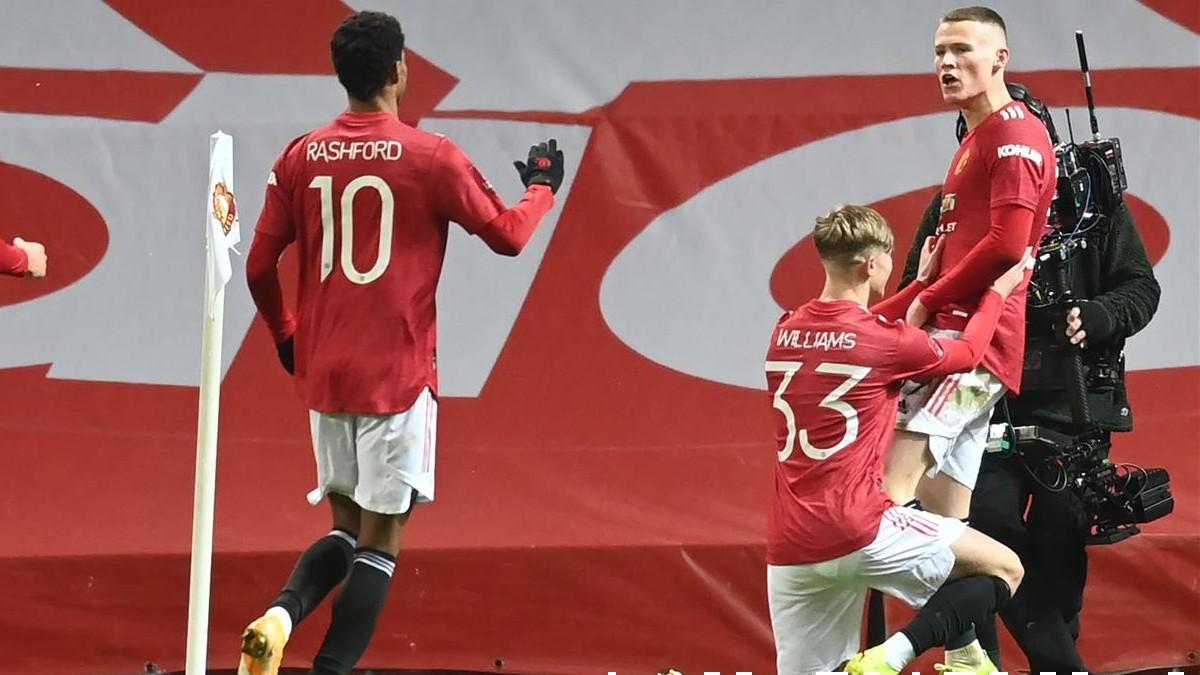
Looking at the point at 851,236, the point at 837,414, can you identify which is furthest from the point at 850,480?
the point at 851,236

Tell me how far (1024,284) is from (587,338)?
207cm

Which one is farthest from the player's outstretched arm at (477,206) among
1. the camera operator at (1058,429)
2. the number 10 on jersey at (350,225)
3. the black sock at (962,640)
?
the camera operator at (1058,429)

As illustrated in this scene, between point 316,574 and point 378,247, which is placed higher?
point 378,247

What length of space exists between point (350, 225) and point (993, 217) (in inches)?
60.0

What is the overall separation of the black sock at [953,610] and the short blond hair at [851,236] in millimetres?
829

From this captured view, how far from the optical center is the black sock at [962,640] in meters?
4.46

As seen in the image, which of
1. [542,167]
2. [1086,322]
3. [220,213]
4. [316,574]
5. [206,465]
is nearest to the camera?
[206,465]

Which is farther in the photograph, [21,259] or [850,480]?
[21,259]

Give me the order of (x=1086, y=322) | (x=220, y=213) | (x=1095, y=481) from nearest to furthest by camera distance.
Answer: (x=220, y=213), (x=1086, y=322), (x=1095, y=481)

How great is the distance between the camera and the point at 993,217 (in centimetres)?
440

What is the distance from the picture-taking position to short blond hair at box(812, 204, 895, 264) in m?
4.26

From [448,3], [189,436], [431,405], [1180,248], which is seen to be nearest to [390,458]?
[431,405]

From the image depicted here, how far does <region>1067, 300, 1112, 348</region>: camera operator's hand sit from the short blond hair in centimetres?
83

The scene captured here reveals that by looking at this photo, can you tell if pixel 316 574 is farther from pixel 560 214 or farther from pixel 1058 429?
pixel 560 214
